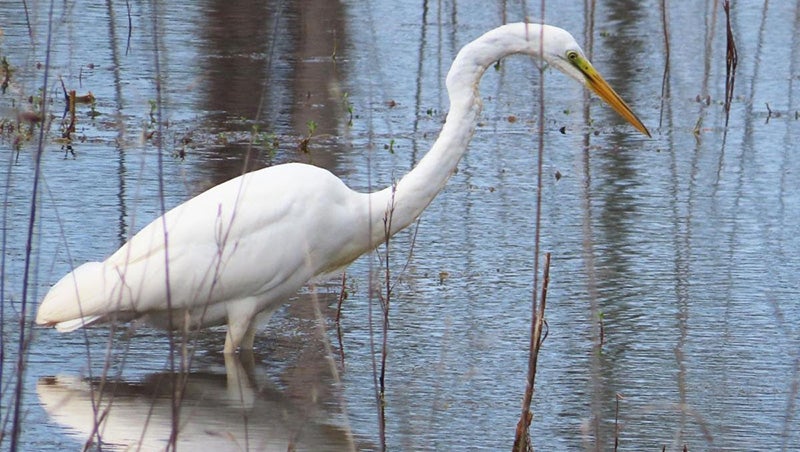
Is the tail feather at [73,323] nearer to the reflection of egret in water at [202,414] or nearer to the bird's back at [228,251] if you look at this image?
the bird's back at [228,251]

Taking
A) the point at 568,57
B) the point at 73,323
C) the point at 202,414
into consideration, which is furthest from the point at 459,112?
the point at 73,323

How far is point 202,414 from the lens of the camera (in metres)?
4.93

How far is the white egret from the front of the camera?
5.22 metres

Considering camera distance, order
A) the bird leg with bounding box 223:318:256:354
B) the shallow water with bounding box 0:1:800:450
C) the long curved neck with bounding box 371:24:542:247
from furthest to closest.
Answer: the long curved neck with bounding box 371:24:542:247 → the bird leg with bounding box 223:318:256:354 → the shallow water with bounding box 0:1:800:450

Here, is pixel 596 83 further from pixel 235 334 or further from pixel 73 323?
pixel 73 323

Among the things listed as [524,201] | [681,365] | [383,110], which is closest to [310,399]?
[681,365]

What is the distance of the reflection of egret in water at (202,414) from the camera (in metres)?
4.59

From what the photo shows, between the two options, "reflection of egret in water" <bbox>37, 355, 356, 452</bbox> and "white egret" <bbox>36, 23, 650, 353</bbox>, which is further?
"white egret" <bbox>36, 23, 650, 353</bbox>

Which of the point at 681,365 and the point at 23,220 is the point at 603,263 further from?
the point at 23,220

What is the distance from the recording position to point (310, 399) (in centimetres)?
509

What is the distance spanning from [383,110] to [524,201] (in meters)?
1.92

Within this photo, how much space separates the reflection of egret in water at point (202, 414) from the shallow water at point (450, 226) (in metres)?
0.01

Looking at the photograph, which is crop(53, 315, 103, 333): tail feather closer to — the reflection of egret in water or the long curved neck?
the reflection of egret in water

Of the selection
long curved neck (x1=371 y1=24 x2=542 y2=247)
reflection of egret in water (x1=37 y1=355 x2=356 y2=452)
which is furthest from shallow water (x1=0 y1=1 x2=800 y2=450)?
long curved neck (x1=371 y1=24 x2=542 y2=247)
